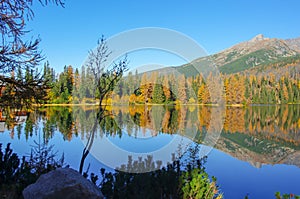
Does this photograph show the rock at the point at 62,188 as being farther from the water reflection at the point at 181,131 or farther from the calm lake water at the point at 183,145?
the water reflection at the point at 181,131

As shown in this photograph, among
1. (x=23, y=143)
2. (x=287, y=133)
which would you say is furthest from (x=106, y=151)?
(x=287, y=133)

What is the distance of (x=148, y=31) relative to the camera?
205 inches

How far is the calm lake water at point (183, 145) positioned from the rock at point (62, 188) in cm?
200

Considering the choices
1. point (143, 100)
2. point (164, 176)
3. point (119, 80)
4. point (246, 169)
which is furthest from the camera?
point (246, 169)

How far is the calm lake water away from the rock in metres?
2.00

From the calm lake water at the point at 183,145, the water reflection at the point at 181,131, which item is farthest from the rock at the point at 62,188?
the water reflection at the point at 181,131

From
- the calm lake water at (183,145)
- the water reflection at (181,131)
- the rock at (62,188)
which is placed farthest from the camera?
the water reflection at (181,131)

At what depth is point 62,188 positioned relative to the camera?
3334mm

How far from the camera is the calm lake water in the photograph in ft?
21.5

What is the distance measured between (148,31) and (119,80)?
1377 millimetres

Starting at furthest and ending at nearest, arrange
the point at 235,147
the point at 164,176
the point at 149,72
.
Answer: the point at 235,147, the point at 149,72, the point at 164,176

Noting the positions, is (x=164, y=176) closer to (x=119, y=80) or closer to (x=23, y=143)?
(x=119, y=80)

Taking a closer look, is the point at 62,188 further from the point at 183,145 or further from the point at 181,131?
the point at 181,131

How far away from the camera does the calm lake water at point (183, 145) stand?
21.5 feet
